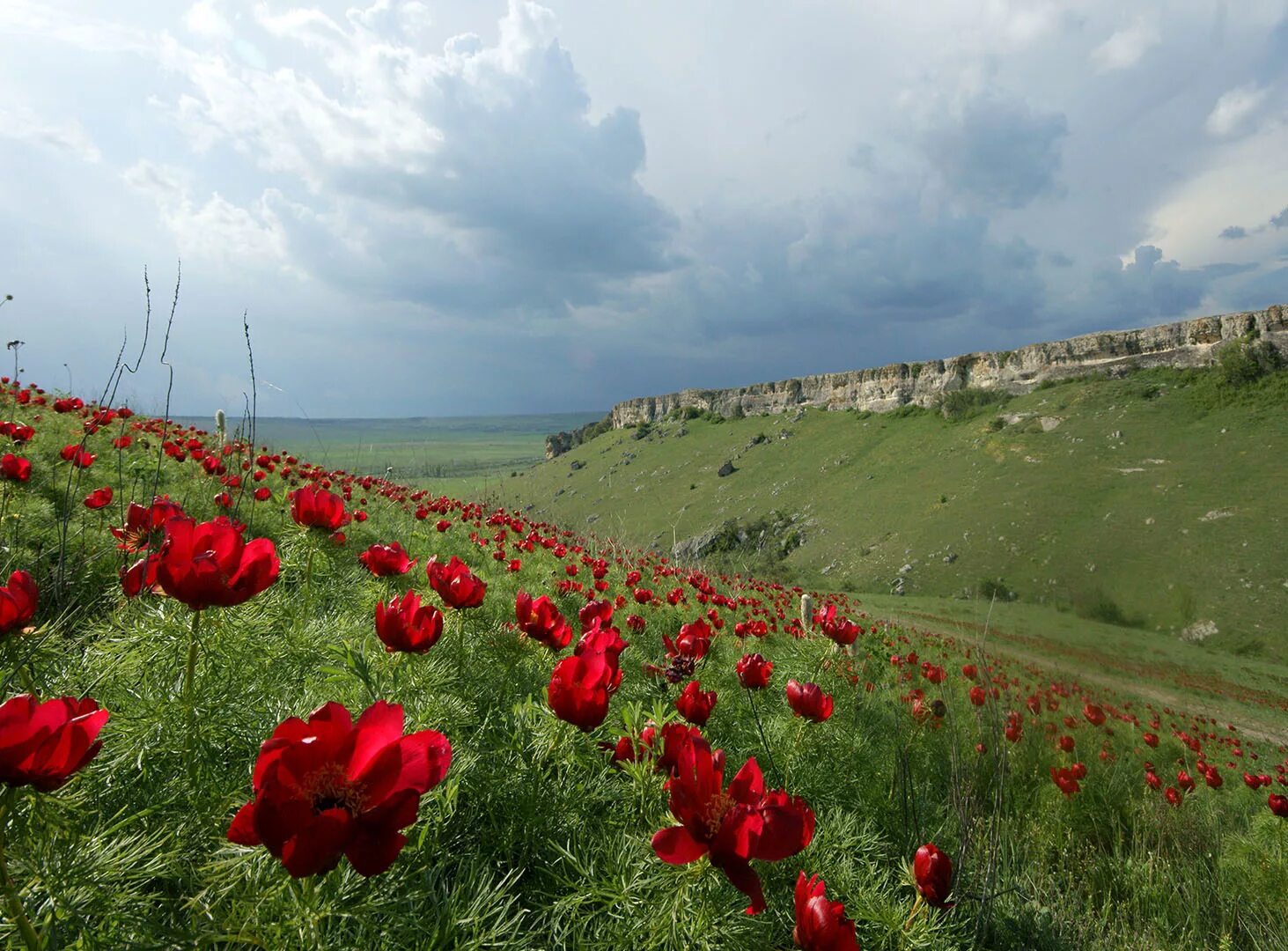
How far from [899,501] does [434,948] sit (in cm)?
4454

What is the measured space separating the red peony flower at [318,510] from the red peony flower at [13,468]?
2.01 metres

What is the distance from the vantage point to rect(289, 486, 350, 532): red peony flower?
253 cm

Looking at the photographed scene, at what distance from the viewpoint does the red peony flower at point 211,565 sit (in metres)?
1.33

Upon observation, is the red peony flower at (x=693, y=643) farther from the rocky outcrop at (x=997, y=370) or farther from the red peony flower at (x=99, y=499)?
the rocky outcrop at (x=997, y=370)

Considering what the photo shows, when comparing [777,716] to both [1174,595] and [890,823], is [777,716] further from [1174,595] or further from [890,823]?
[1174,595]

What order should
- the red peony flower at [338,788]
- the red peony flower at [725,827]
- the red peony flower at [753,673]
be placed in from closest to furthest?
1. the red peony flower at [338,788]
2. the red peony flower at [725,827]
3. the red peony flower at [753,673]

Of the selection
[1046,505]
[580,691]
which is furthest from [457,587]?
[1046,505]

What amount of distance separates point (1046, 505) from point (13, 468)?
128 ft

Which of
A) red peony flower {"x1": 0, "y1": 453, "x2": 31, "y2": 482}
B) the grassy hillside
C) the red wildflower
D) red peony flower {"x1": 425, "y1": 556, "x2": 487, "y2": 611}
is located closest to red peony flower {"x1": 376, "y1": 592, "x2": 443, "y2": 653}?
red peony flower {"x1": 425, "y1": 556, "x2": 487, "y2": 611}

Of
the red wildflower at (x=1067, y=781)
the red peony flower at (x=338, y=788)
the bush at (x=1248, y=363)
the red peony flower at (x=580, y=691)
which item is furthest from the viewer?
the bush at (x=1248, y=363)

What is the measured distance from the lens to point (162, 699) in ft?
4.85

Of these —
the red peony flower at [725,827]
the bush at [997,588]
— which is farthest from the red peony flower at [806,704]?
the bush at [997,588]

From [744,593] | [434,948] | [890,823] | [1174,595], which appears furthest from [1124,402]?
[434,948]

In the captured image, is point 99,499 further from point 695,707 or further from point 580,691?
point 695,707
